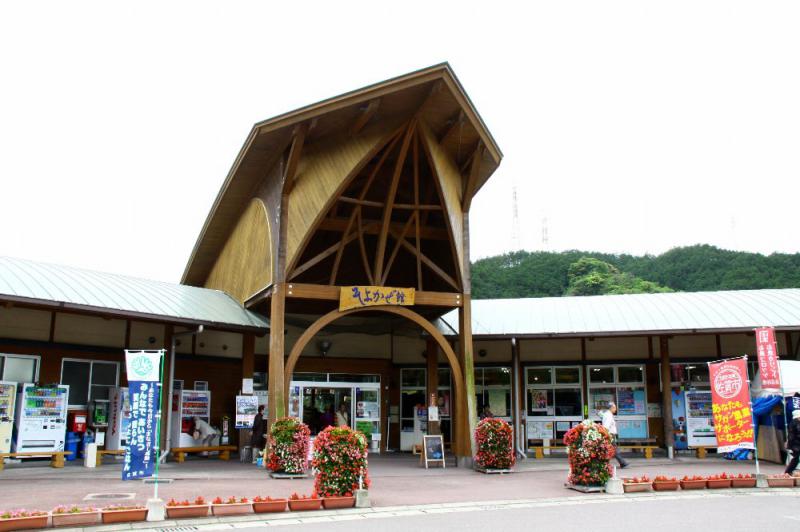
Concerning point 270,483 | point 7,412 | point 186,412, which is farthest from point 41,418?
point 270,483

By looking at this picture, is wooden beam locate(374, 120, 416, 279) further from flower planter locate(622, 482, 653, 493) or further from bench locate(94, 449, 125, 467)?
flower planter locate(622, 482, 653, 493)

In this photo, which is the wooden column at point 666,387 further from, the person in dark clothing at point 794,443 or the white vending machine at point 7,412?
the white vending machine at point 7,412

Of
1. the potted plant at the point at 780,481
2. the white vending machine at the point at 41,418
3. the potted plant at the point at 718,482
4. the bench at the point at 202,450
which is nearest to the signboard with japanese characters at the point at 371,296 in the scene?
the bench at the point at 202,450

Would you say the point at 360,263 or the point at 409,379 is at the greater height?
the point at 360,263

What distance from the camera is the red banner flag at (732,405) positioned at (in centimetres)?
1288

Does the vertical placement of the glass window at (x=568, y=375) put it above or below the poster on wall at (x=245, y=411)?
above

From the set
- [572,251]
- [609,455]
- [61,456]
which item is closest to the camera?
[609,455]

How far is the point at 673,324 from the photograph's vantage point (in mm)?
18375

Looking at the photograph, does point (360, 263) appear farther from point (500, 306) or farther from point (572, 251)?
point (572, 251)

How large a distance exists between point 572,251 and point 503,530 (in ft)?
199

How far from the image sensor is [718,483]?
12.0m

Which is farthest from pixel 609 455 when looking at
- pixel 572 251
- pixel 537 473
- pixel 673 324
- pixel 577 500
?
pixel 572 251

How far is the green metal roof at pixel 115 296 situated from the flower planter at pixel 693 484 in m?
9.74

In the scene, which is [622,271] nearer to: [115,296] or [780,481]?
[780,481]
